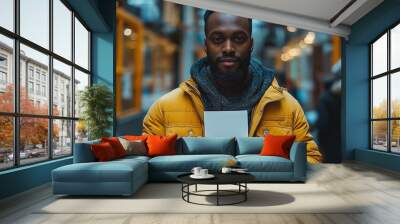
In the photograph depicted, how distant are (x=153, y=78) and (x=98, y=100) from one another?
1.42 m

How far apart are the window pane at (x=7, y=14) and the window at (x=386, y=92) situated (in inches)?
284

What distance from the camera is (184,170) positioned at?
614 centimetres

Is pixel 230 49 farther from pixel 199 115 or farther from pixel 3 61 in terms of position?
pixel 3 61

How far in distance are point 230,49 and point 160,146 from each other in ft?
10.3

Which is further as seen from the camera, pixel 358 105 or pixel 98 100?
pixel 358 105

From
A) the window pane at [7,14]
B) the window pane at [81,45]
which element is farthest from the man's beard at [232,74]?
the window pane at [7,14]

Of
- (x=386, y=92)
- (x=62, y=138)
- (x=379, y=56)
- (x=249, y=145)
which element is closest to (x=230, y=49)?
(x=249, y=145)

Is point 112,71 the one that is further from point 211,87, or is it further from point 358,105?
point 358,105

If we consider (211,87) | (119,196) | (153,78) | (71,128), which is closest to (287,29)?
(211,87)

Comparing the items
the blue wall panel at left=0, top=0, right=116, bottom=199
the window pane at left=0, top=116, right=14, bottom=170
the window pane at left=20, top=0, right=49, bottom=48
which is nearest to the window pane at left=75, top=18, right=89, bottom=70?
the blue wall panel at left=0, top=0, right=116, bottom=199

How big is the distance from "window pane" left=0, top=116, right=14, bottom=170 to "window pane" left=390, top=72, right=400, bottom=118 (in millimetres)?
7261

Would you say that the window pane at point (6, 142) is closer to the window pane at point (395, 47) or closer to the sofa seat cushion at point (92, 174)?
the sofa seat cushion at point (92, 174)

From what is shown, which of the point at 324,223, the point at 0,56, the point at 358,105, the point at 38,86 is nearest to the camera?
the point at 324,223

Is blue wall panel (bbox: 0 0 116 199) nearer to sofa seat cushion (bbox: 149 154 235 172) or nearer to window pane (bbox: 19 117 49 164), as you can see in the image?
window pane (bbox: 19 117 49 164)
